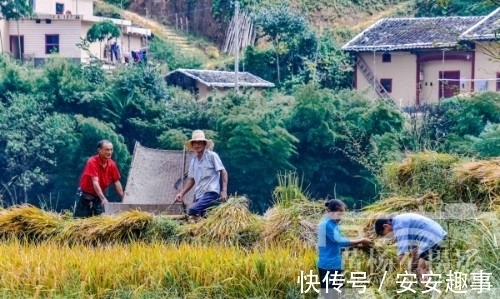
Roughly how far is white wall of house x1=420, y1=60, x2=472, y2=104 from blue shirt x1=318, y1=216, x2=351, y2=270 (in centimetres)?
2223

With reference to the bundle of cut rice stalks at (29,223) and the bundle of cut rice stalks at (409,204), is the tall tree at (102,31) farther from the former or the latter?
the bundle of cut rice stalks at (409,204)

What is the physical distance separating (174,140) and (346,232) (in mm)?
18763

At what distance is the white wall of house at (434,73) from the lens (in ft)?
93.3

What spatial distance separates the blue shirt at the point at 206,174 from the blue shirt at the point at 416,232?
2.49 m

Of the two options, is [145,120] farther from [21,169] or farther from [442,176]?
[442,176]

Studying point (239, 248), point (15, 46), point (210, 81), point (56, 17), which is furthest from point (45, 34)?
point (239, 248)

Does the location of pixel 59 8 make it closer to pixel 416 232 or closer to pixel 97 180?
pixel 97 180

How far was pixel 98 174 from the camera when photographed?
27.8 ft

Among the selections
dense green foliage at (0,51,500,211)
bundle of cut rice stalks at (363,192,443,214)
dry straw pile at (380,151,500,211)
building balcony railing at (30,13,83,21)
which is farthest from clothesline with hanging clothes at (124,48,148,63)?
bundle of cut rice stalks at (363,192,443,214)

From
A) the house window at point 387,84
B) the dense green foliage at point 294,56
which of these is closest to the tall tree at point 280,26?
the dense green foliage at point 294,56

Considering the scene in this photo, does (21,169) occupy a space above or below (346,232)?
below

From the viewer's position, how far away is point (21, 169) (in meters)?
25.5

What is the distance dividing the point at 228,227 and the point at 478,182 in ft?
6.23

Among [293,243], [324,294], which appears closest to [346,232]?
[293,243]
